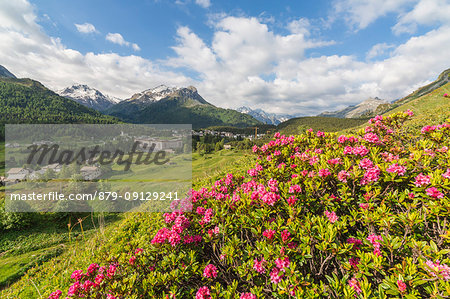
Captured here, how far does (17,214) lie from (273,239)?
2718cm

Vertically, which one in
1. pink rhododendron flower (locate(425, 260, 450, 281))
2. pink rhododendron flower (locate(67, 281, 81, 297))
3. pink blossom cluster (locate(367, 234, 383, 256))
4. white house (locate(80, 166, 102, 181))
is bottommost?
white house (locate(80, 166, 102, 181))

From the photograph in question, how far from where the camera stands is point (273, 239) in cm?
290

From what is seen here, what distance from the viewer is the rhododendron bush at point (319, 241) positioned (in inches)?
94.9

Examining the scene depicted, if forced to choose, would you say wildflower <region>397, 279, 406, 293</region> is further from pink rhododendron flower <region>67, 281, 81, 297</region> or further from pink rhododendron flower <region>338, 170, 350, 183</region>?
pink rhododendron flower <region>67, 281, 81, 297</region>

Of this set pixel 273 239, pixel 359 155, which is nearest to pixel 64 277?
pixel 273 239

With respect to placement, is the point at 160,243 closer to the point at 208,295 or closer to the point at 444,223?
the point at 208,295

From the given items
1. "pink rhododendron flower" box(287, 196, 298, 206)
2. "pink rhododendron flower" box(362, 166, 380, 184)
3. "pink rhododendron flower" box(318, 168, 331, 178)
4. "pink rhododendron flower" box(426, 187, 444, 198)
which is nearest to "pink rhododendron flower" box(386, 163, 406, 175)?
"pink rhododendron flower" box(362, 166, 380, 184)

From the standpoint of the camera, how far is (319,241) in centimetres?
282

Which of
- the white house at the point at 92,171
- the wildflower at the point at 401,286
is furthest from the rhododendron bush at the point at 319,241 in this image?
the white house at the point at 92,171

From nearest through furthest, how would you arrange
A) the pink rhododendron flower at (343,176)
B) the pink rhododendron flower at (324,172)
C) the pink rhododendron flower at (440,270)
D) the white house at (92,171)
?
the pink rhododendron flower at (440,270) → the pink rhododendron flower at (343,176) → the pink rhododendron flower at (324,172) → the white house at (92,171)

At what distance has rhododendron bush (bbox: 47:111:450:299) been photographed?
7.91 ft

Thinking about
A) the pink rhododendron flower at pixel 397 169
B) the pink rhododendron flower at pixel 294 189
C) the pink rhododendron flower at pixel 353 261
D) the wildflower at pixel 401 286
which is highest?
the pink rhododendron flower at pixel 397 169

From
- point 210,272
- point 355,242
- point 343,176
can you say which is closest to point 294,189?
point 343,176

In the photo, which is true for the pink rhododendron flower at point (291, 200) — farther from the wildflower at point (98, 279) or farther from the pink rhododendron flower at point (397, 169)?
the wildflower at point (98, 279)
